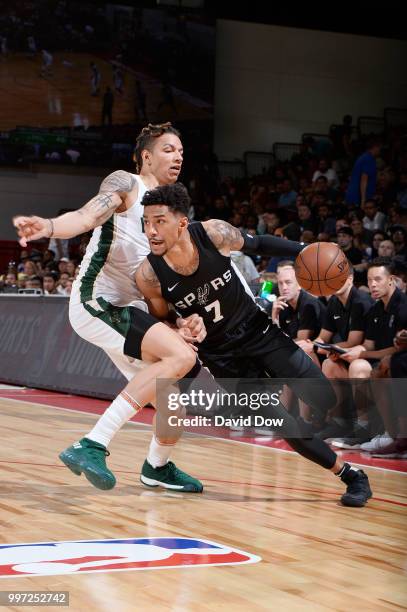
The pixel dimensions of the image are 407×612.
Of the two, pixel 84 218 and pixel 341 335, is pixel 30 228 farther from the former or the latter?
pixel 341 335

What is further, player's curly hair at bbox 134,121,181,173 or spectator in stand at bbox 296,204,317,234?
spectator in stand at bbox 296,204,317,234

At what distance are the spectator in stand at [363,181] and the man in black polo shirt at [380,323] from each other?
25.0 feet

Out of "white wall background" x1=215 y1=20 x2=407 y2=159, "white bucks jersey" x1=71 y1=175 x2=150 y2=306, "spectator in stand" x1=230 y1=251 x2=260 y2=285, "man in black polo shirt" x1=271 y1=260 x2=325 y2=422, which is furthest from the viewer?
"white wall background" x1=215 y1=20 x2=407 y2=159

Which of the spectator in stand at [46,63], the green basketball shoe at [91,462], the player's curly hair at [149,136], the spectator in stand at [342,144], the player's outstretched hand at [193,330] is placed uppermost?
the spectator in stand at [46,63]

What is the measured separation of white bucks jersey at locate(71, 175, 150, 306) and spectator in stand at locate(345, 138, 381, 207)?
1015 centimetres

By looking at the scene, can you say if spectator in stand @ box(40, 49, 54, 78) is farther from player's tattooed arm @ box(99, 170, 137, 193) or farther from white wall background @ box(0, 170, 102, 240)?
player's tattooed arm @ box(99, 170, 137, 193)

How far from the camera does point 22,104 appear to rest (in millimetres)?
20188

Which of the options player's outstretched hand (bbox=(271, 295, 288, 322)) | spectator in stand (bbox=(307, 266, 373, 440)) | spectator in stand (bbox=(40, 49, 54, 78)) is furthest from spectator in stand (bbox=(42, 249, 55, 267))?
spectator in stand (bbox=(307, 266, 373, 440))

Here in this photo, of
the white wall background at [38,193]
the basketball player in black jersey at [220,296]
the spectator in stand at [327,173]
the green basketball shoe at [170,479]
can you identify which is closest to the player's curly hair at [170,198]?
the basketball player in black jersey at [220,296]

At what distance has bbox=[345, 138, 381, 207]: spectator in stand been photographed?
14.9 metres

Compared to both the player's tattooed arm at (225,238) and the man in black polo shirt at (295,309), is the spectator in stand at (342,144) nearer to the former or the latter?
the man in black polo shirt at (295,309)

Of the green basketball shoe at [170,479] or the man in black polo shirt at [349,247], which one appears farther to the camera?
the man in black polo shirt at [349,247]

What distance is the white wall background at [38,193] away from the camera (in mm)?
20875

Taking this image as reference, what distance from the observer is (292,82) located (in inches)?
865
